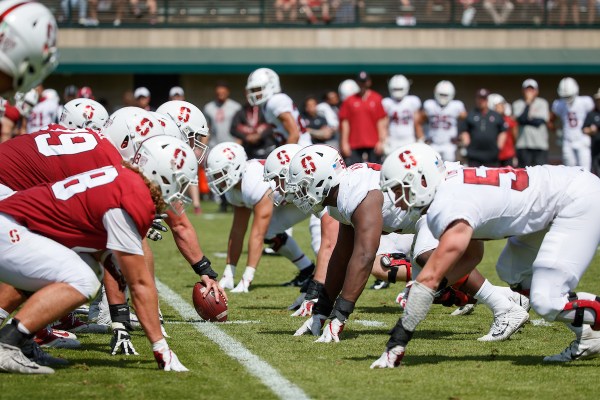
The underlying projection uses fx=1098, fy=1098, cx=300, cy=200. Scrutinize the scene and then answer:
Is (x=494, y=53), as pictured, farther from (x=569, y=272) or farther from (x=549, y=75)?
(x=569, y=272)

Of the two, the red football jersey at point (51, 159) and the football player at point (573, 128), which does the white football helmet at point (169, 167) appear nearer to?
the red football jersey at point (51, 159)

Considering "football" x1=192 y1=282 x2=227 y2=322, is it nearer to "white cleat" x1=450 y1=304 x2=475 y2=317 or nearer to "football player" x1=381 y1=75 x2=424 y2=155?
"white cleat" x1=450 y1=304 x2=475 y2=317

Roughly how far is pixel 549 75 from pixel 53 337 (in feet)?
65.9

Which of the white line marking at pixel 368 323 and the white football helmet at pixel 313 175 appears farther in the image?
the white line marking at pixel 368 323

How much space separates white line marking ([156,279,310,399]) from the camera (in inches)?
220

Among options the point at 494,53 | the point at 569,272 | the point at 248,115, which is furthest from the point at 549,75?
the point at 569,272

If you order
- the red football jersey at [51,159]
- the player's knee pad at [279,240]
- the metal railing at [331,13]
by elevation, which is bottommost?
the player's knee pad at [279,240]

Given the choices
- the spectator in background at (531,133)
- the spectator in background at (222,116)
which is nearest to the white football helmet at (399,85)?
the spectator in background at (531,133)

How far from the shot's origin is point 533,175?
6.49m

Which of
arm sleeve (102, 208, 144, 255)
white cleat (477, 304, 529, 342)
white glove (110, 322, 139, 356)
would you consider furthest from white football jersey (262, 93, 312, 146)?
arm sleeve (102, 208, 144, 255)

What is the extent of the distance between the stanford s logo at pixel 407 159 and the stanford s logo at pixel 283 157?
228 cm

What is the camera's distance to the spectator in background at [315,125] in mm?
19484

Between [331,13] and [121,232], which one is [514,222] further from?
[331,13]

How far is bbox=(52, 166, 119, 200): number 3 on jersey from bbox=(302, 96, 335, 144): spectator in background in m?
13.5
